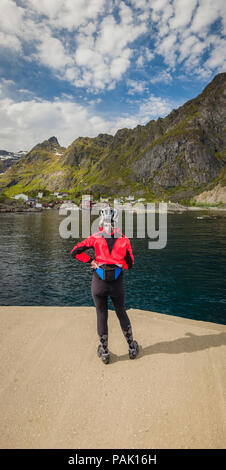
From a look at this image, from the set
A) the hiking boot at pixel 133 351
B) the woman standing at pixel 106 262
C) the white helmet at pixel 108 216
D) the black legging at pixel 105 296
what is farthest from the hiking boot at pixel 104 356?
the white helmet at pixel 108 216

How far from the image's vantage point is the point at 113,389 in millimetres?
4875

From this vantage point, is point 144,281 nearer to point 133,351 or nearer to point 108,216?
point 133,351

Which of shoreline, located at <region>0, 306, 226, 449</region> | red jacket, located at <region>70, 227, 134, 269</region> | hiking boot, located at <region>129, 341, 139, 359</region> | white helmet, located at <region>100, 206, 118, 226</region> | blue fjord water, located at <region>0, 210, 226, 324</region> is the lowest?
→ blue fjord water, located at <region>0, 210, 226, 324</region>

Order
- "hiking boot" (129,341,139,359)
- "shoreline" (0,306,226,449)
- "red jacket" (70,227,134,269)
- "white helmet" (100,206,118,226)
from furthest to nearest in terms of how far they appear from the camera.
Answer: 1. "hiking boot" (129,341,139,359)
2. "white helmet" (100,206,118,226)
3. "red jacket" (70,227,134,269)
4. "shoreline" (0,306,226,449)

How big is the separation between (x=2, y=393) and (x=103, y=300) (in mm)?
2732

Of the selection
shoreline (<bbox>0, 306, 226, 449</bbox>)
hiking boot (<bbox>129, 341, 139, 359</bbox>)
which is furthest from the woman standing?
shoreline (<bbox>0, 306, 226, 449</bbox>)

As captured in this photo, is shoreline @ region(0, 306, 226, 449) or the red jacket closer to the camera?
shoreline @ region(0, 306, 226, 449)

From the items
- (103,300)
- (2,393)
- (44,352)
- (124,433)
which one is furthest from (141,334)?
(2,393)

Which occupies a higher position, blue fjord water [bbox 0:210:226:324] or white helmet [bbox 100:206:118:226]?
white helmet [bbox 100:206:118:226]

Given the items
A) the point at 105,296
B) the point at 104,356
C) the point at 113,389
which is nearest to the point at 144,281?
the point at 104,356

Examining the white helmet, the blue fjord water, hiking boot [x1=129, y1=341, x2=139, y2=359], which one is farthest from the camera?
the blue fjord water

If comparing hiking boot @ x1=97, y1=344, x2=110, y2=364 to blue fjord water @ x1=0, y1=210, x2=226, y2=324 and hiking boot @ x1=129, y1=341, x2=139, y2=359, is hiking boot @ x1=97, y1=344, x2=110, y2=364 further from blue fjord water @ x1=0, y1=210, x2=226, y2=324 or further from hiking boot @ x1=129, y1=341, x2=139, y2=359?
blue fjord water @ x1=0, y1=210, x2=226, y2=324

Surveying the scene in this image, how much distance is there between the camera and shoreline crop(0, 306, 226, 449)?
383 cm

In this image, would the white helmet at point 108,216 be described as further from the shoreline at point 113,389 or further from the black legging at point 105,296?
the shoreline at point 113,389
